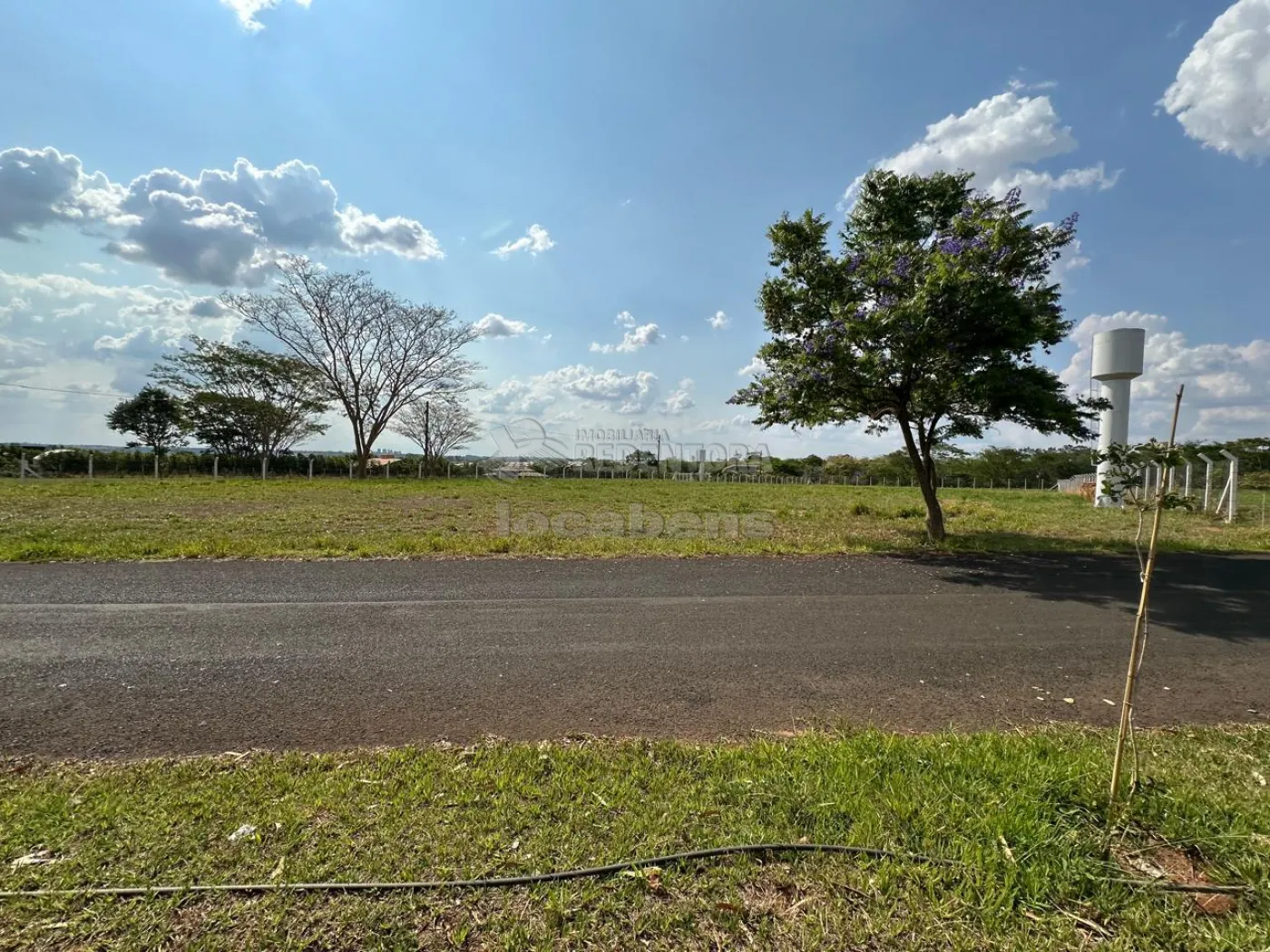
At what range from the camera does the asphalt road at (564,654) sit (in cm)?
310

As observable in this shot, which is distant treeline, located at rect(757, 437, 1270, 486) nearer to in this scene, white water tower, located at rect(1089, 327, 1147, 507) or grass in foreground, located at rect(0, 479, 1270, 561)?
white water tower, located at rect(1089, 327, 1147, 507)

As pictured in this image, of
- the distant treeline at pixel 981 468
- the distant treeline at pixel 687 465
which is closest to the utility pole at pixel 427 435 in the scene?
the distant treeline at pixel 687 465

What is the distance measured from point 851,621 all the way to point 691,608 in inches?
61.3

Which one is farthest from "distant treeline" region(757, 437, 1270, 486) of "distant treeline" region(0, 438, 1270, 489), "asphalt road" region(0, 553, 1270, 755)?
"asphalt road" region(0, 553, 1270, 755)

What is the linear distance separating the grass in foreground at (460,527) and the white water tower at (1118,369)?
22.9 feet

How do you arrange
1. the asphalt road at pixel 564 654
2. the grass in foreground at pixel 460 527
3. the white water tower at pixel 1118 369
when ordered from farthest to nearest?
the white water tower at pixel 1118 369, the grass in foreground at pixel 460 527, the asphalt road at pixel 564 654

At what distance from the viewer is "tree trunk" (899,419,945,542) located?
10.2 m

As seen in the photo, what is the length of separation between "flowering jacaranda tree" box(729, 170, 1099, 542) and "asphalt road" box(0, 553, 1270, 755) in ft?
11.8

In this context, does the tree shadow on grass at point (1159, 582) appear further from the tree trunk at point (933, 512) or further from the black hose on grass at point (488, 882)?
the black hose on grass at point (488, 882)

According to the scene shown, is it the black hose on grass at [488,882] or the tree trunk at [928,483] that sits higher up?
the tree trunk at [928,483]

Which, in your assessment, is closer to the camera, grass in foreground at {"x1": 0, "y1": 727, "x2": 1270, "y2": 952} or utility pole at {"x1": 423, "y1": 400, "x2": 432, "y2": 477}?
grass in foreground at {"x1": 0, "y1": 727, "x2": 1270, "y2": 952}

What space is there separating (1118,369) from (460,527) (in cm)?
2673

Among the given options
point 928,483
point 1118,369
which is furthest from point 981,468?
point 928,483

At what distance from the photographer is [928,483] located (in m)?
10.5
